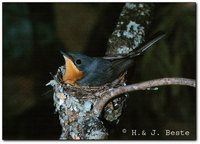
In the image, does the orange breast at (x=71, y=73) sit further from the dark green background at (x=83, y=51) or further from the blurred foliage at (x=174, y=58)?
the blurred foliage at (x=174, y=58)

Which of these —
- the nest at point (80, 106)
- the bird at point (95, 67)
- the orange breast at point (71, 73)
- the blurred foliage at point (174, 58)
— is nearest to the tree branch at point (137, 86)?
the nest at point (80, 106)

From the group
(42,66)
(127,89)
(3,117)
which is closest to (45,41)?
(42,66)

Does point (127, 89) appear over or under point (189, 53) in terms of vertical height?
under

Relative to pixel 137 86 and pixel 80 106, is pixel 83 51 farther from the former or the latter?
pixel 137 86

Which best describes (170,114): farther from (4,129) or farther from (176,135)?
(4,129)

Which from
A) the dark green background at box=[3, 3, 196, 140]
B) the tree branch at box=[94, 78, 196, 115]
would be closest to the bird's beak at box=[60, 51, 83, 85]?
the dark green background at box=[3, 3, 196, 140]

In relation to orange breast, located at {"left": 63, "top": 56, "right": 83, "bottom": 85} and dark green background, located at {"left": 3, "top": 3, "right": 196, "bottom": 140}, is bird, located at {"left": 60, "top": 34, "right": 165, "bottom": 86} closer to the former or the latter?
orange breast, located at {"left": 63, "top": 56, "right": 83, "bottom": 85}
